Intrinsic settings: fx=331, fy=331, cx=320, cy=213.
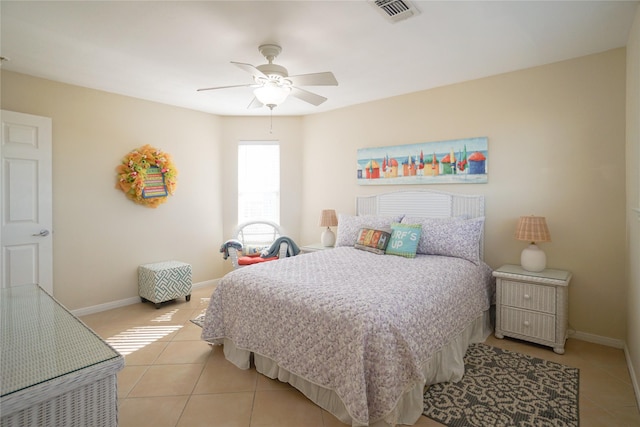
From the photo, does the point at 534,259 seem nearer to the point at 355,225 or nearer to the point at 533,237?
the point at 533,237

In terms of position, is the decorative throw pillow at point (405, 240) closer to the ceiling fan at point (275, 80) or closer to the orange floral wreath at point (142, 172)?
the ceiling fan at point (275, 80)

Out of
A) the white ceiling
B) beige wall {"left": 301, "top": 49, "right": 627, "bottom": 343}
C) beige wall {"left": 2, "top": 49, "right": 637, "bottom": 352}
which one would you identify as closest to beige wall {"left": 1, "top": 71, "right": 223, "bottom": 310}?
beige wall {"left": 2, "top": 49, "right": 637, "bottom": 352}

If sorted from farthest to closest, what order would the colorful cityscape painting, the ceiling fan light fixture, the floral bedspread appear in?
the colorful cityscape painting → the ceiling fan light fixture → the floral bedspread

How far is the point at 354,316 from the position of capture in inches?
71.4

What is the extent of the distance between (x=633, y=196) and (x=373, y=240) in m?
2.03

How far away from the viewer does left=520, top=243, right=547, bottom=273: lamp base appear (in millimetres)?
2910

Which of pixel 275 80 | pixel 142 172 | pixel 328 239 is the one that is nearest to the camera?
pixel 275 80

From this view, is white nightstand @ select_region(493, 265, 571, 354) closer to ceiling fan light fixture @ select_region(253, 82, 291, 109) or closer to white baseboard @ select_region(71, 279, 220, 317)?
ceiling fan light fixture @ select_region(253, 82, 291, 109)

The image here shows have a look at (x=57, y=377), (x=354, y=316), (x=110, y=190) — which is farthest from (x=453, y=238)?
(x=110, y=190)

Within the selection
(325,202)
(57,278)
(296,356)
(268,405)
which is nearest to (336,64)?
(325,202)

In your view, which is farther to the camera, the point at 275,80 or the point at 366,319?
the point at 275,80

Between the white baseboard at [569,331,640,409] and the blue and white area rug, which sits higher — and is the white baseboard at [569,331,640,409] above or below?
above

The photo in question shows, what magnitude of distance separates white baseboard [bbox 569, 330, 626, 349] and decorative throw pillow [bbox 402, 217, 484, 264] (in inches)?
42.6

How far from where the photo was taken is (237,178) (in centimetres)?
504
